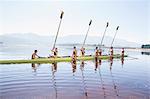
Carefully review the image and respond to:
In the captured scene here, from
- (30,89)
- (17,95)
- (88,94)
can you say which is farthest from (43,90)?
(88,94)

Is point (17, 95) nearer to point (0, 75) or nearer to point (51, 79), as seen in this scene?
point (51, 79)

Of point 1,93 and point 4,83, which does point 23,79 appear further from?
point 1,93

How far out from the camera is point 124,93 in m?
15.8

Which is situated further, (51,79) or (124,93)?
(51,79)

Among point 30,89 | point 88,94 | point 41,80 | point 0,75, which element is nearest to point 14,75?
point 0,75

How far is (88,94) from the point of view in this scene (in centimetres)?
1527

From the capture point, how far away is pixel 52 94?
15047 mm

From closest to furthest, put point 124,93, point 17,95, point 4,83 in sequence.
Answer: point 17,95
point 124,93
point 4,83

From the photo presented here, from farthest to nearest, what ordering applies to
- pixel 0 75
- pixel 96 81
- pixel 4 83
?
pixel 0 75 → pixel 96 81 → pixel 4 83

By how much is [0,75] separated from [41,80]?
4376 millimetres

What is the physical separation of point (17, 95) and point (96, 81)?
7.07m

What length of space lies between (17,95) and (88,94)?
13.8ft

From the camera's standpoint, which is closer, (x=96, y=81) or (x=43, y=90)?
(x=43, y=90)

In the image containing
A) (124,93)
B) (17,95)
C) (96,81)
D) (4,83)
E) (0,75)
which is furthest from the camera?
(0,75)
